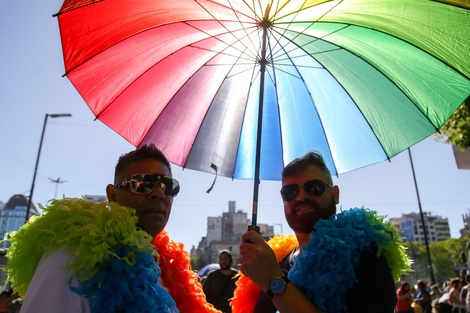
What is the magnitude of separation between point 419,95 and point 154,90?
2327 millimetres

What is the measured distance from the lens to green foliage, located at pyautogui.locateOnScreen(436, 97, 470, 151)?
788 centimetres

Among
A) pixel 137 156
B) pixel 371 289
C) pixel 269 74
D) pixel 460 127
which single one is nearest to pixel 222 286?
pixel 269 74

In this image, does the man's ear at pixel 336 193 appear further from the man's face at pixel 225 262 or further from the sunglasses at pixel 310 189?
the man's face at pixel 225 262

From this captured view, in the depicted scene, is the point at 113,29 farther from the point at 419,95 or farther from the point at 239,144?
the point at 419,95

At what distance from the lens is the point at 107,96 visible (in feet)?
10.6

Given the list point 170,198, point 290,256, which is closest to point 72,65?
point 170,198

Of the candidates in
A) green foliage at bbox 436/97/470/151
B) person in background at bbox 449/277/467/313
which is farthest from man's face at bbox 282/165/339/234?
person in background at bbox 449/277/467/313

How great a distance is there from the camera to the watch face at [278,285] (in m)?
1.91

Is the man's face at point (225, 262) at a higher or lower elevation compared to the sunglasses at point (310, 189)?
lower

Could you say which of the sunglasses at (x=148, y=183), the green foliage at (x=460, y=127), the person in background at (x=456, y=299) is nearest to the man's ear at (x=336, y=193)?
the sunglasses at (x=148, y=183)

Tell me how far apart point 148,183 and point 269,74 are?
1.83 meters

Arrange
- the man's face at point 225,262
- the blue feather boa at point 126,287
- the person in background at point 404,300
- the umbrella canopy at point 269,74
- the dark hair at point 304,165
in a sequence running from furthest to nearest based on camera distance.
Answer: the person in background at point 404,300, the man's face at point 225,262, the umbrella canopy at point 269,74, the dark hair at point 304,165, the blue feather boa at point 126,287

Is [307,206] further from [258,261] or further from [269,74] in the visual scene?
[269,74]

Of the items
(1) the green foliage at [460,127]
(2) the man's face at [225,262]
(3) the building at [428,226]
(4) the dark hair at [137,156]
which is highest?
(3) the building at [428,226]
